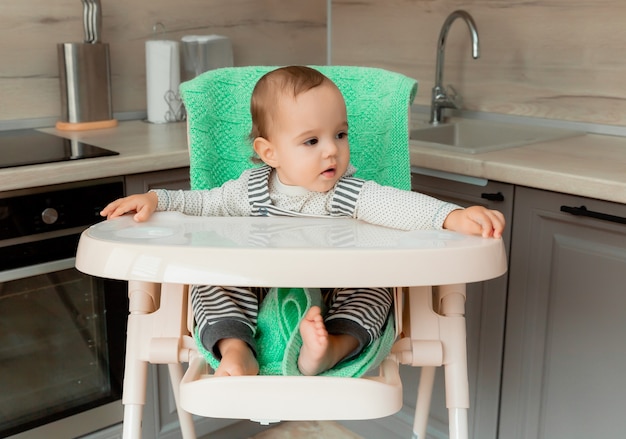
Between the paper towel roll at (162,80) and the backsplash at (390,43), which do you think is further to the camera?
the paper towel roll at (162,80)

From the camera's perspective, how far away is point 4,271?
156cm

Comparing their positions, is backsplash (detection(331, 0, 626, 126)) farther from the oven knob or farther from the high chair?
the oven knob

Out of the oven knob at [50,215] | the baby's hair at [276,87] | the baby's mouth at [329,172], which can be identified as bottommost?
the oven knob at [50,215]

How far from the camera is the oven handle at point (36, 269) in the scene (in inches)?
61.7

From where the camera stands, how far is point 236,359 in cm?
108

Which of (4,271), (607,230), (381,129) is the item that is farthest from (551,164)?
(4,271)

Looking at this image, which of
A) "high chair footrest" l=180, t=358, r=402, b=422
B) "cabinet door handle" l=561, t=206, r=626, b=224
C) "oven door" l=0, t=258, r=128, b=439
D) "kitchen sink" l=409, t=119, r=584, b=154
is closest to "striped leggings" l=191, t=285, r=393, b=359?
"high chair footrest" l=180, t=358, r=402, b=422

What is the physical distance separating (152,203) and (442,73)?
1203 millimetres

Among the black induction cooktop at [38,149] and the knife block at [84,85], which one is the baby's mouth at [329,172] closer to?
the black induction cooktop at [38,149]

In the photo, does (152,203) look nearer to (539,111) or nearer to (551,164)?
(551,164)

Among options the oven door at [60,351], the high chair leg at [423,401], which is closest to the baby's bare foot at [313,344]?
the high chair leg at [423,401]

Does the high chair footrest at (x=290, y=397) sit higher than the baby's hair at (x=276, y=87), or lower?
lower

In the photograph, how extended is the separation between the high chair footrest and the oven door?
2.47 feet

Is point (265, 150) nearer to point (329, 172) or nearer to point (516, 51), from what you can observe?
point (329, 172)
